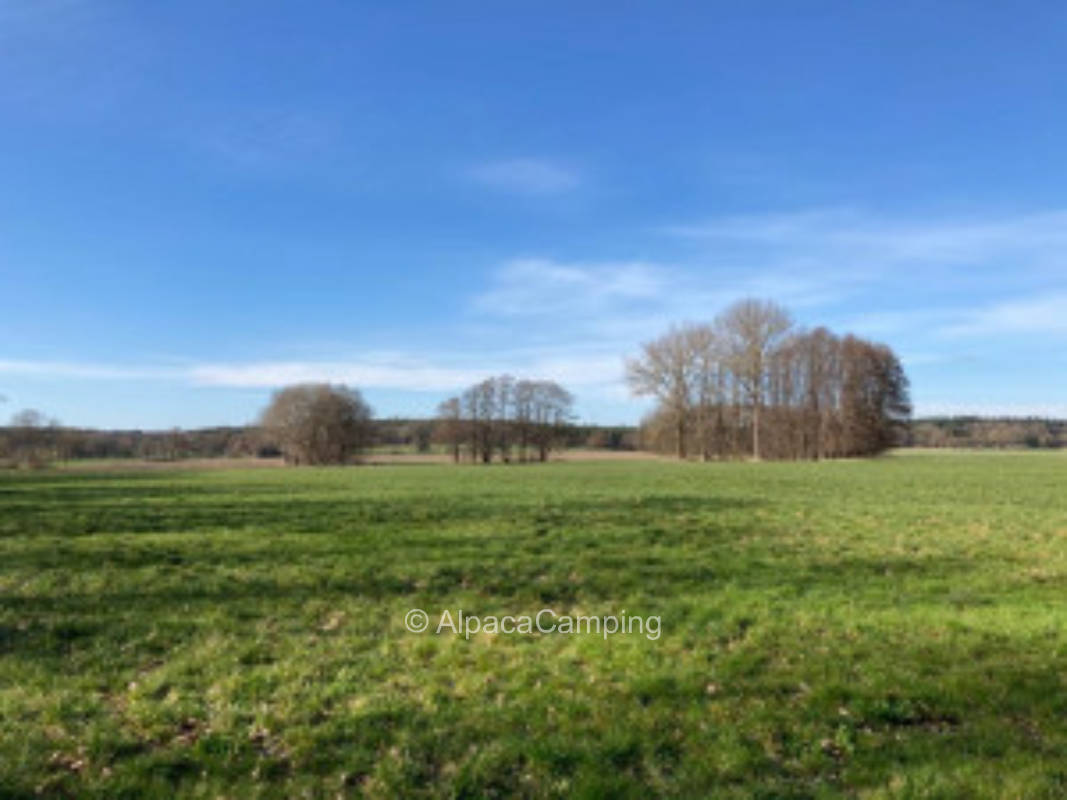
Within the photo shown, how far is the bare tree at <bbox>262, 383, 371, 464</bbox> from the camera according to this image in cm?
9481

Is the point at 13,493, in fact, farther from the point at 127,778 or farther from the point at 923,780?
the point at 923,780

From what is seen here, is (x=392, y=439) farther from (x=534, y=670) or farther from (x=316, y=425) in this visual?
(x=534, y=670)

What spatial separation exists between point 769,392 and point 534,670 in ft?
242

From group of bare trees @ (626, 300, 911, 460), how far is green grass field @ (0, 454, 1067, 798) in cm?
5888

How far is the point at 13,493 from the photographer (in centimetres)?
3216

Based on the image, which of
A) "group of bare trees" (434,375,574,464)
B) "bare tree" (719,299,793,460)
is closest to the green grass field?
"bare tree" (719,299,793,460)

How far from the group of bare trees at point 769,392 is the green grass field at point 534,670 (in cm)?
5888

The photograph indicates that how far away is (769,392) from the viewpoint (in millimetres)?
75812

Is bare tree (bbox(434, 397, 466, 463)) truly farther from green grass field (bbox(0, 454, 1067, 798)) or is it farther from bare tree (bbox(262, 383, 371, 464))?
green grass field (bbox(0, 454, 1067, 798))

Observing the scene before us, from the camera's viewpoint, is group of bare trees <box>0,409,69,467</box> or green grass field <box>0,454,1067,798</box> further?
group of bare trees <box>0,409,69,467</box>

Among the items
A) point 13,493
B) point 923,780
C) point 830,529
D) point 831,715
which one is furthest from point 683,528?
point 13,493

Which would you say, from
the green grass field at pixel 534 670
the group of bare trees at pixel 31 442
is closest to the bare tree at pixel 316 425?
the group of bare trees at pixel 31 442

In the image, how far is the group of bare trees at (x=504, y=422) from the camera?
9675 cm

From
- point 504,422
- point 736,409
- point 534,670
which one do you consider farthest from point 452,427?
point 534,670
